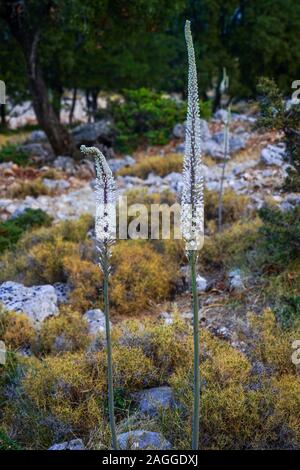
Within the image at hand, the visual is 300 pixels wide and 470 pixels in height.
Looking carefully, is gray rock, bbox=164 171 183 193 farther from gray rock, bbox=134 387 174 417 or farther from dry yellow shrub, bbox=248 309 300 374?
gray rock, bbox=134 387 174 417

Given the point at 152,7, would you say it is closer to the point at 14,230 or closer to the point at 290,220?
the point at 14,230

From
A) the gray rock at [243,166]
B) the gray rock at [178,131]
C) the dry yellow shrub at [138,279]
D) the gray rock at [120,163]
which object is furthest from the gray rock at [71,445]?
the gray rock at [178,131]

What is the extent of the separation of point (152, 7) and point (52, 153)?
5.19 meters

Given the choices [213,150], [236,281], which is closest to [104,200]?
[236,281]

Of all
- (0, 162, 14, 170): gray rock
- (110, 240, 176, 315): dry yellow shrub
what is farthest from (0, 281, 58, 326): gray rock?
(0, 162, 14, 170): gray rock

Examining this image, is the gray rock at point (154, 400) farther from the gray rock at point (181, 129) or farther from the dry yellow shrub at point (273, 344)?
the gray rock at point (181, 129)

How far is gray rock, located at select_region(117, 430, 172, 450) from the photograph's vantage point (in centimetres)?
352

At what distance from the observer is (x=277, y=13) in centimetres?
2078

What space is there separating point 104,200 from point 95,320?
9.90 ft

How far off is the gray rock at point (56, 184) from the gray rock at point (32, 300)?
5588mm

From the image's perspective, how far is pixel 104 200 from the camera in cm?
269

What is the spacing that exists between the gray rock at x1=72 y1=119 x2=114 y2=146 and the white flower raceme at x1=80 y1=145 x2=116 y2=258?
12.2 metres

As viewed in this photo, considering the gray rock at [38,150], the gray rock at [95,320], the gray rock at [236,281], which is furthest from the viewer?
the gray rock at [38,150]

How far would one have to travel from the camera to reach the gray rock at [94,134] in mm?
14789
